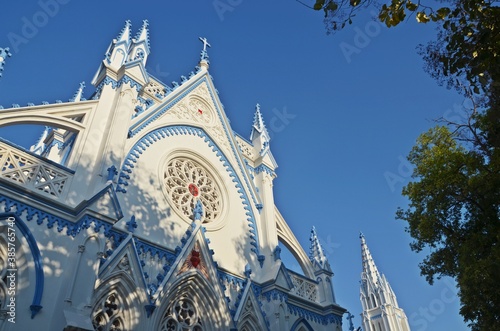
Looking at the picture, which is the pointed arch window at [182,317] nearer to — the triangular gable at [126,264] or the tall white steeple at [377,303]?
the triangular gable at [126,264]

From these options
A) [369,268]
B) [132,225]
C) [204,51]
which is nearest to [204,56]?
[204,51]

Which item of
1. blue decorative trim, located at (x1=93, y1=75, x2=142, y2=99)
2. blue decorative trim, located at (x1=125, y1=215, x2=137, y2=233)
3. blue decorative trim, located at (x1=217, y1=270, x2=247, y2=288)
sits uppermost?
blue decorative trim, located at (x1=93, y1=75, x2=142, y2=99)

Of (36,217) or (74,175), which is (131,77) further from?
(36,217)

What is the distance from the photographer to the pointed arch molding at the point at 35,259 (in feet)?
28.4

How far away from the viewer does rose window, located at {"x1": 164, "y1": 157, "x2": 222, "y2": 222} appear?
1428 cm

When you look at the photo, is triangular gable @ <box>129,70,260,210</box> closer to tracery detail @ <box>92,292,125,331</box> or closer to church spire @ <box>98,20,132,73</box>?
church spire @ <box>98,20,132,73</box>

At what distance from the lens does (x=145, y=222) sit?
12.5 m

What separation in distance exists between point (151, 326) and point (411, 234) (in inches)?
312

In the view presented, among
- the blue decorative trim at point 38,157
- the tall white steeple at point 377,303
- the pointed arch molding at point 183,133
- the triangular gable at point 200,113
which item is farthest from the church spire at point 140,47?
the tall white steeple at point 377,303

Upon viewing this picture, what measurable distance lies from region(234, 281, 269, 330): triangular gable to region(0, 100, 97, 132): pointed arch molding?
7457 mm

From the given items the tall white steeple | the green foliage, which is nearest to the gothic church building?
the green foliage

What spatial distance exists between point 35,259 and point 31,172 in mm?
2325

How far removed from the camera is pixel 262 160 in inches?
748

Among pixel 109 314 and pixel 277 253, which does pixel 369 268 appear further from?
pixel 109 314
